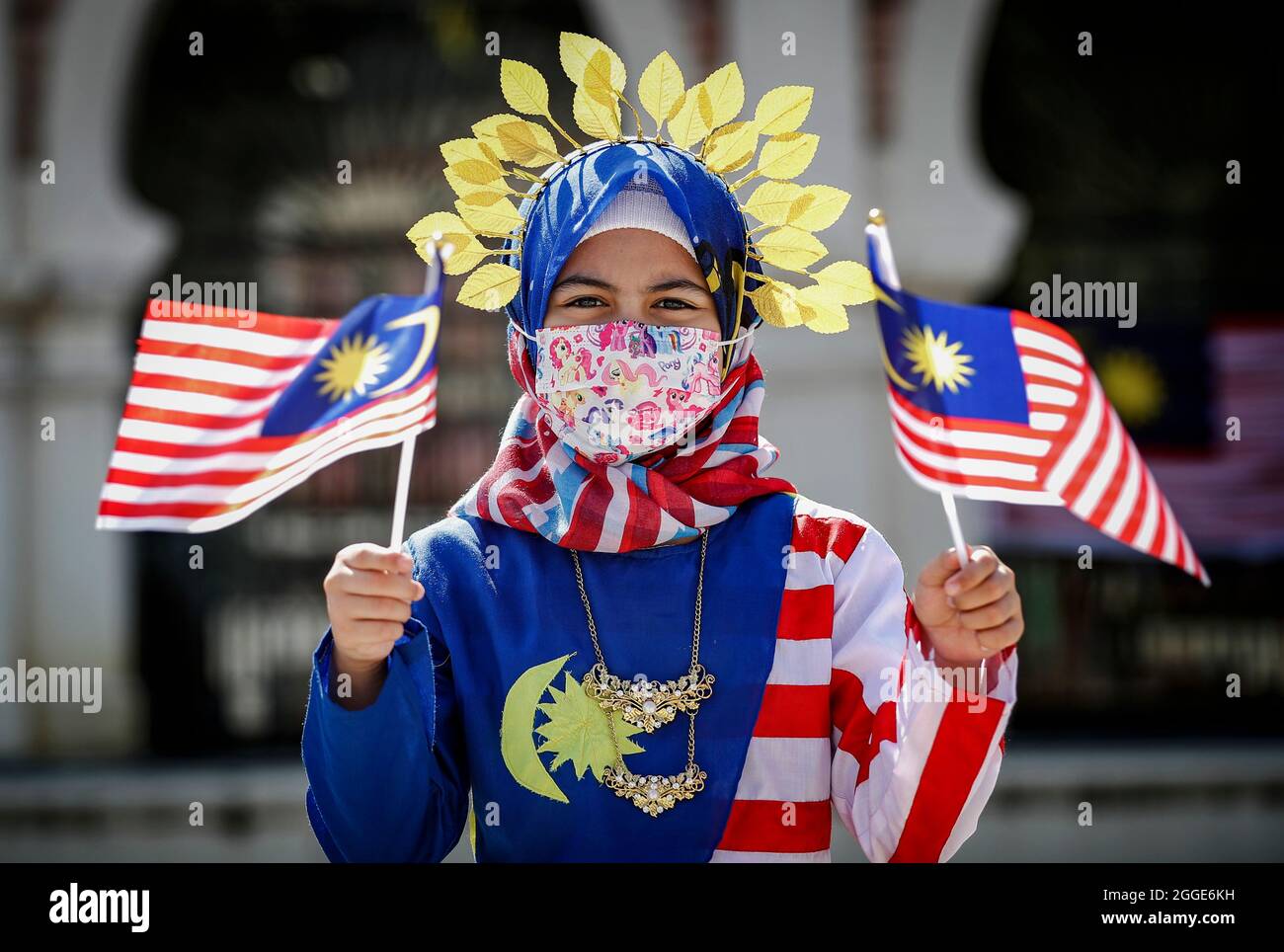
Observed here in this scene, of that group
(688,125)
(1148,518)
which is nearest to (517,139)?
(688,125)

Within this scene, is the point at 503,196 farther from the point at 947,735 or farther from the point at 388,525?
the point at 388,525

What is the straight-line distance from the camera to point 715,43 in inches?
309

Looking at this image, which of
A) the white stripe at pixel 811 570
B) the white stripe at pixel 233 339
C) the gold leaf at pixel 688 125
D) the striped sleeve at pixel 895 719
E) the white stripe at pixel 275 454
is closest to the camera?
the striped sleeve at pixel 895 719

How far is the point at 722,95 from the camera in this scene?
9.15ft

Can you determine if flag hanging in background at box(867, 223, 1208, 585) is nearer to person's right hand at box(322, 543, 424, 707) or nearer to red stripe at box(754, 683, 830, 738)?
red stripe at box(754, 683, 830, 738)

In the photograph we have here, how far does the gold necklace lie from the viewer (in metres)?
2.37

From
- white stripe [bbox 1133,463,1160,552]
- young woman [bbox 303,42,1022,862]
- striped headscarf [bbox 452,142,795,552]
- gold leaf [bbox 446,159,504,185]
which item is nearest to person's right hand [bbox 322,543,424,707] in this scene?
young woman [bbox 303,42,1022,862]

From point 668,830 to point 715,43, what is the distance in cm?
617

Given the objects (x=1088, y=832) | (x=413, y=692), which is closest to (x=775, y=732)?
(x=413, y=692)

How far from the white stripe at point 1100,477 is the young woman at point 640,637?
0.34 m

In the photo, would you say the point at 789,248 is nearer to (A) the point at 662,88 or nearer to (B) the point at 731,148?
(B) the point at 731,148

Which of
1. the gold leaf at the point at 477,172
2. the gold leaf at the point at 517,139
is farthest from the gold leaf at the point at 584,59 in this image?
the gold leaf at the point at 477,172

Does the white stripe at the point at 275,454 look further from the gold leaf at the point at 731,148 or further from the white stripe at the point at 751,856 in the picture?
the white stripe at the point at 751,856

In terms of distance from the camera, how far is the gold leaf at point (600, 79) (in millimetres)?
2770
